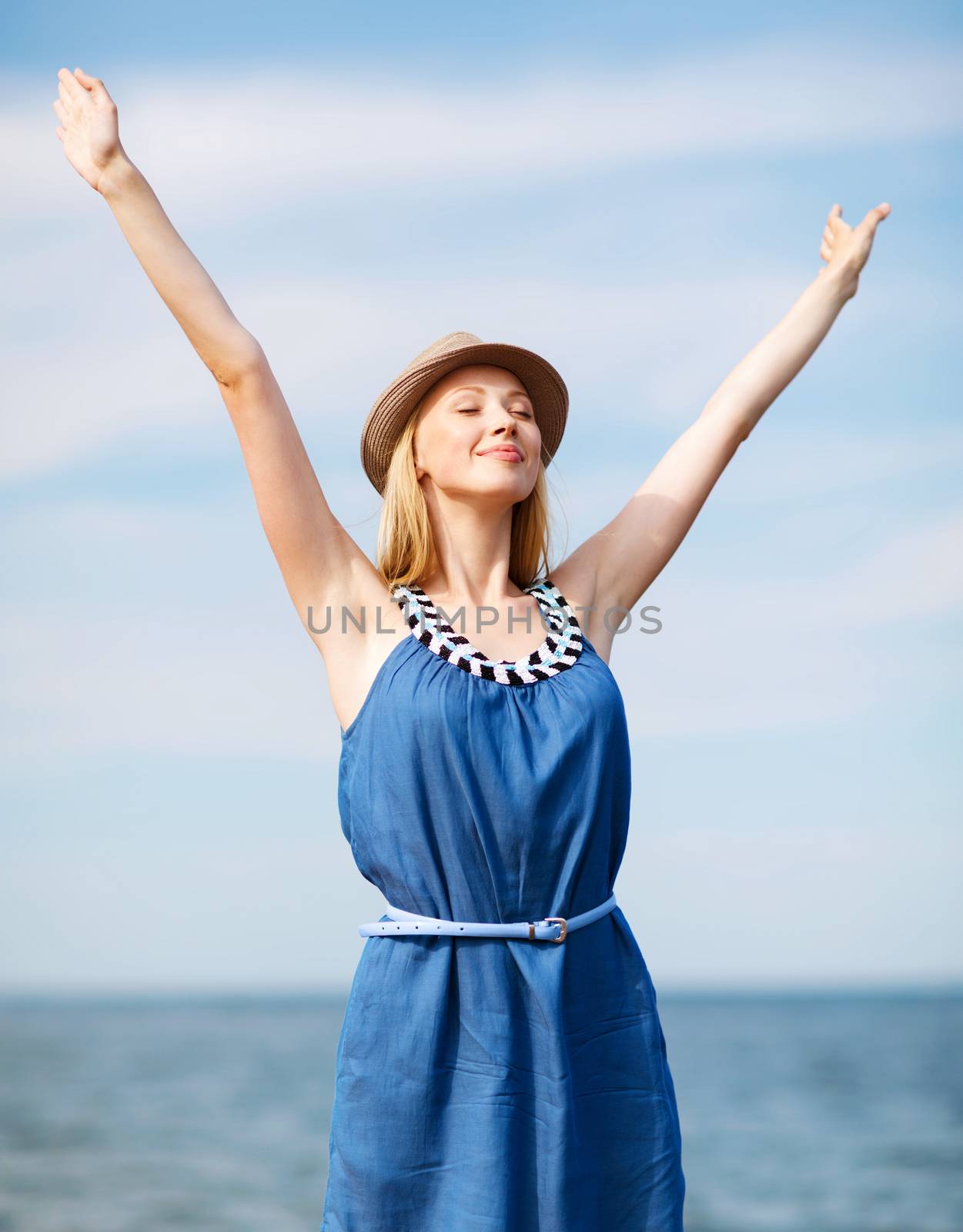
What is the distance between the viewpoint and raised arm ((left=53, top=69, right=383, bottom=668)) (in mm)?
2379

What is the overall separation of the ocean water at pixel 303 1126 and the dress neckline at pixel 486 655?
9848 millimetres

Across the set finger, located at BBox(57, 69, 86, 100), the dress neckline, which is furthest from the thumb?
finger, located at BBox(57, 69, 86, 100)

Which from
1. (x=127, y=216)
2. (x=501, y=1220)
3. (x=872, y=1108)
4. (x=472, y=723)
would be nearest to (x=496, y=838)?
(x=472, y=723)

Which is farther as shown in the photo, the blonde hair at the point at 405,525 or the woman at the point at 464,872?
the blonde hair at the point at 405,525

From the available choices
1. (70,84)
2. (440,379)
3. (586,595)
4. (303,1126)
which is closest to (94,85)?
(70,84)

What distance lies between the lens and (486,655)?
256cm

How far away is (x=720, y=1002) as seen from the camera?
45.7m

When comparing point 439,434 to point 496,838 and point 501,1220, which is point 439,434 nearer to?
point 496,838

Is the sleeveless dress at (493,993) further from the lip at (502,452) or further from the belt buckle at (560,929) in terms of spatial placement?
the lip at (502,452)

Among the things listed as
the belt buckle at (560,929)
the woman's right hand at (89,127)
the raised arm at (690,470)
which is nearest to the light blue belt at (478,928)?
the belt buckle at (560,929)

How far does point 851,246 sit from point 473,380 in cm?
80

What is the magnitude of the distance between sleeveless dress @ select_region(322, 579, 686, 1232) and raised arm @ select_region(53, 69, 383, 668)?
0.26m

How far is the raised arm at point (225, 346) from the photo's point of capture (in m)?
2.38

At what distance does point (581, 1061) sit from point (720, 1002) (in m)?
45.1
